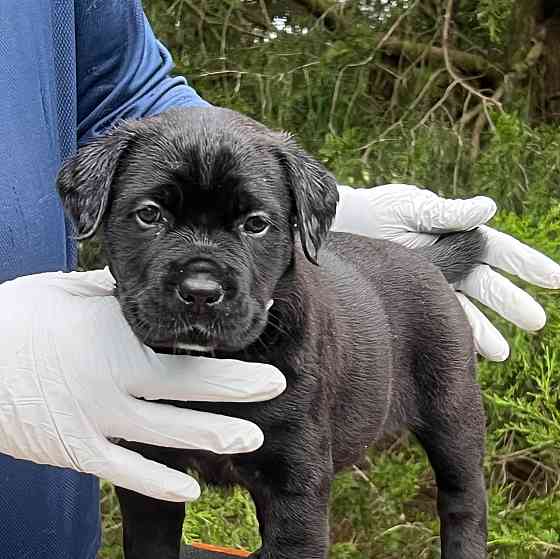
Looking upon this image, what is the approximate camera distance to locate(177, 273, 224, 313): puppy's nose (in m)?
1.32

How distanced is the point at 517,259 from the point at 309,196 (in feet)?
2.67

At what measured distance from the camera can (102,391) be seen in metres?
1.48

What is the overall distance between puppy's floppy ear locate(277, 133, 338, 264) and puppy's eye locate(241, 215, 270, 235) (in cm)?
7

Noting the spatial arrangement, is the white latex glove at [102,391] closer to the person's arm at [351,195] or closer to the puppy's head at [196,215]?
the puppy's head at [196,215]

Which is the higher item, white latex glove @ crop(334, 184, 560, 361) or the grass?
white latex glove @ crop(334, 184, 560, 361)

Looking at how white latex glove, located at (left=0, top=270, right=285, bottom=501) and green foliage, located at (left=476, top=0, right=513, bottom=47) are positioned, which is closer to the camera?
white latex glove, located at (left=0, top=270, right=285, bottom=501)

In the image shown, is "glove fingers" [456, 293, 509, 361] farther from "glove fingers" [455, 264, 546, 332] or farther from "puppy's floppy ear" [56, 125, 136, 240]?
"puppy's floppy ear" [56, 125, 136, 240]

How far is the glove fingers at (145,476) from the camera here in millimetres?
1475

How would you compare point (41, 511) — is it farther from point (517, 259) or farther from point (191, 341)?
point (517, 259)

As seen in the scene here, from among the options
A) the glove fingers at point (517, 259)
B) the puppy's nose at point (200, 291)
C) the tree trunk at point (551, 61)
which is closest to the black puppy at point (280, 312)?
the puppy's nose at point (200, 291)

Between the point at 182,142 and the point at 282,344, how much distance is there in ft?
1.10

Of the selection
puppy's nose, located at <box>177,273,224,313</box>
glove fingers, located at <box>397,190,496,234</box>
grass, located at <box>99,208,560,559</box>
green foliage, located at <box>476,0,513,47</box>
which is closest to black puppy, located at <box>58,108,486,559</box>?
puppy's nose, located at <box>177,273,224,313</box>

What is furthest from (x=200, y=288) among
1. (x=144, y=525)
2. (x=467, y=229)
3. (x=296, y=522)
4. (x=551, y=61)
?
(x=551, y=61)

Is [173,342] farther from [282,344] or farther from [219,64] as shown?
[219,64]
